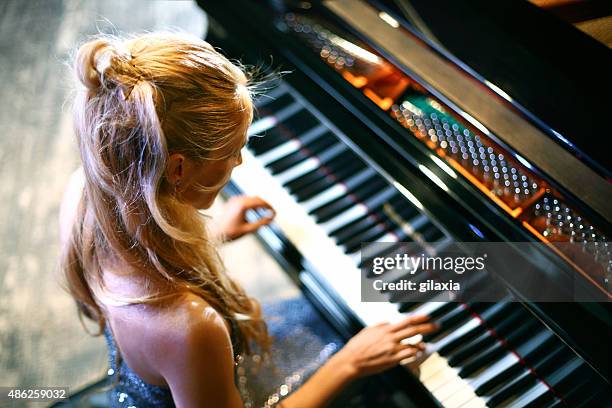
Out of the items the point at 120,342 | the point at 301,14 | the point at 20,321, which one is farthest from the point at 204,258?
the point at 20,321

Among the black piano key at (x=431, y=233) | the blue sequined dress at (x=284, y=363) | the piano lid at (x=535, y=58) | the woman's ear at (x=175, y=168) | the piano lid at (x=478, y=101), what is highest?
the piano lid at (x=535, y=58)

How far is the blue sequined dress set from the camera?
1.95m

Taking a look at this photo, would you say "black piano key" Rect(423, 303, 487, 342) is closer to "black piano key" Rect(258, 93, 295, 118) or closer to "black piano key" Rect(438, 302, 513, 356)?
"black piano key" Rect(438, 302, 513, 356)

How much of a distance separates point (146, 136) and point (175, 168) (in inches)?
4.8

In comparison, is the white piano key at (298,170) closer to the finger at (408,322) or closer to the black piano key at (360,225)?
the black piano key at (360,225)

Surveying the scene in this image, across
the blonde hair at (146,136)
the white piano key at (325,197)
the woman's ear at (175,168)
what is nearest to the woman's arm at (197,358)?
the blonde hair at (146,136)

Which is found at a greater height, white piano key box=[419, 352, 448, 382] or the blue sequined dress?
white piano key box=[419, 352, 448, 382]

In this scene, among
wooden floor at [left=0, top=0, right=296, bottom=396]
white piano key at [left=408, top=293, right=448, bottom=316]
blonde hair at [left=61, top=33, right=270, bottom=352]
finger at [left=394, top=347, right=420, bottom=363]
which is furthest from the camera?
wooden floor at [left=0, top=0, right=296, bottom=396]

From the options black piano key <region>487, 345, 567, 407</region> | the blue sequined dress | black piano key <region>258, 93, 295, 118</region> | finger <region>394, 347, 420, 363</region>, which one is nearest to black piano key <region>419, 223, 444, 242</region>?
finger <region>394, 347, 420, 363</region>

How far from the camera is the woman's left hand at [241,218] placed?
7.61 feet

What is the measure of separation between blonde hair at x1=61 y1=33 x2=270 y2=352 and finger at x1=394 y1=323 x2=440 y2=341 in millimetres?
628

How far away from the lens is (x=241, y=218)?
7.68 feet

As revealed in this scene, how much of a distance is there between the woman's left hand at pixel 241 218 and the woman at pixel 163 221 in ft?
1.41

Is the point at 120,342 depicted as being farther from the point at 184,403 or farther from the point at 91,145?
the point at 91,145
